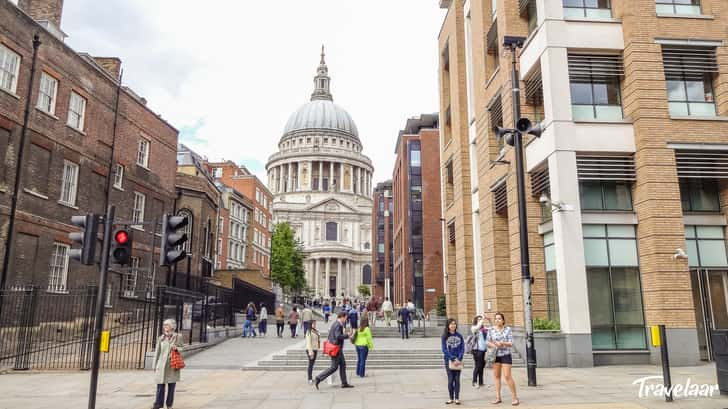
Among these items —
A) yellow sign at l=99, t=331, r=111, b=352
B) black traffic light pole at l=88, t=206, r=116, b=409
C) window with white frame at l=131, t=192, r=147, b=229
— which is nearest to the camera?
black traffic light pole at l=88, t=206, r=116, b=409

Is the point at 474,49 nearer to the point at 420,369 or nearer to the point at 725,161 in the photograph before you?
the point at 725,161

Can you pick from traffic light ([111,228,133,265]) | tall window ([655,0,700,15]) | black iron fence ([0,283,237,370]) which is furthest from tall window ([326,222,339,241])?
traffic light ([111,228,133,265])

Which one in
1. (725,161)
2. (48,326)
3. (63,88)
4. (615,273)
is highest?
(63,88)

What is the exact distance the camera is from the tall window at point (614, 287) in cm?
1675

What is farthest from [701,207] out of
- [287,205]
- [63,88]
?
[287,205]

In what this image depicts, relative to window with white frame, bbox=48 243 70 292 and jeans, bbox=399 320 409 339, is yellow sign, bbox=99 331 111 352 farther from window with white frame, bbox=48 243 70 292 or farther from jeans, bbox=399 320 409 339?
jeans, bbox=399 320 409 339

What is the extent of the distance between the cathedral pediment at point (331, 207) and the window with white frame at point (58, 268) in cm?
10393

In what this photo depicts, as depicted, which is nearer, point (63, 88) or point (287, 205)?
point (63, 88)

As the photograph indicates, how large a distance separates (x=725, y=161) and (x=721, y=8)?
18.2ft

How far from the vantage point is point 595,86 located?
1848 centimetres

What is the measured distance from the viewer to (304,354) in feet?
56.9

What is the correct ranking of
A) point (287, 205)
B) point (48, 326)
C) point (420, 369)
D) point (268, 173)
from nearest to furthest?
1. point (420, 369)
2. point (48, 326)
3. point (287, 205)
4. point (268, 173)

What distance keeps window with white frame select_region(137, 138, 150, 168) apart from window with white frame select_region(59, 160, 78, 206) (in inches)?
226

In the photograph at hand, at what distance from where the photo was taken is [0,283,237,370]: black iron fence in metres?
16.5
